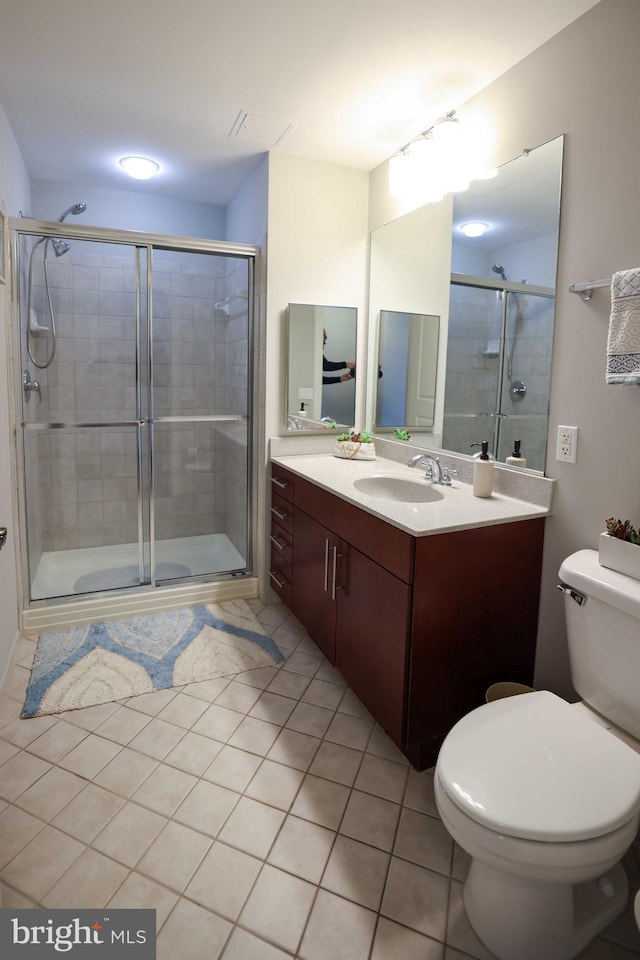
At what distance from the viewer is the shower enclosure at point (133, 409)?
2.73 m

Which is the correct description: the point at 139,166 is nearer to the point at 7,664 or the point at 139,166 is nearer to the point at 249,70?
the point at 249,70

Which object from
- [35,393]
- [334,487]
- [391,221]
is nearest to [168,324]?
[35,393]

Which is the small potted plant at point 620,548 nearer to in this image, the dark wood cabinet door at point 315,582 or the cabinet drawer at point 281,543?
the dark wood cabinet door at point 315,582

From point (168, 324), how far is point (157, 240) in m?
0.44

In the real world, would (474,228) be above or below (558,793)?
above

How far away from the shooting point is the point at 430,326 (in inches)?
96.5

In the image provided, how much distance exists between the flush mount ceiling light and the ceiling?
92 mm

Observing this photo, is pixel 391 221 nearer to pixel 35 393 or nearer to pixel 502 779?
pixel 35 393

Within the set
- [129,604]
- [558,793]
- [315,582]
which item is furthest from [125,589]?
[558,793]

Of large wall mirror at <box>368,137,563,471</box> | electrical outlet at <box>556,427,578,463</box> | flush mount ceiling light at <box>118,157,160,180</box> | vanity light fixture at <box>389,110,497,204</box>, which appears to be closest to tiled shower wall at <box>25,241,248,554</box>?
flush mount ceiling light at <box>118,157,160,180</box>

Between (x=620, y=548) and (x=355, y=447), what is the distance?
1501mm

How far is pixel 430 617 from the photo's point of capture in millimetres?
1653

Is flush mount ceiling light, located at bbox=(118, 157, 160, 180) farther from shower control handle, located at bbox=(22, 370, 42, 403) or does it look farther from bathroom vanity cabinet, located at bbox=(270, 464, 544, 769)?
bathroom vanity cabinet, located at bbox=(270, 464, 544, 769)

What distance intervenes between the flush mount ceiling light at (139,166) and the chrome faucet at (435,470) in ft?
6.95
